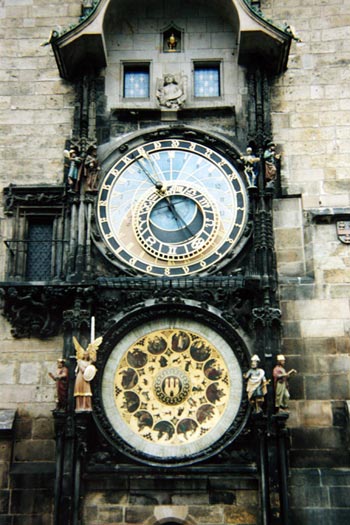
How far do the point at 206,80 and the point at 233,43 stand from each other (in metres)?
0.77

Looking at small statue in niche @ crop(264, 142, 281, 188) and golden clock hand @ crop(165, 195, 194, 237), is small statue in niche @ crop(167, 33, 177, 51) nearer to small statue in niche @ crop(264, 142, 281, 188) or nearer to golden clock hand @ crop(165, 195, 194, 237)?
small statue in niche @ crop(264, 142, 281, 188)

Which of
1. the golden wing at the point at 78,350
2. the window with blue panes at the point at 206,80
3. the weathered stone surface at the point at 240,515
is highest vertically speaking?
the window with blue panes at the point at 206,80

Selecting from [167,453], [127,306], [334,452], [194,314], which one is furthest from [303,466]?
[127,306]

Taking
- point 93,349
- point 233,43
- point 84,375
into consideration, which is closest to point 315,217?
point 233,43

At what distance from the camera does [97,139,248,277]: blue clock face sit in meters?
12.2

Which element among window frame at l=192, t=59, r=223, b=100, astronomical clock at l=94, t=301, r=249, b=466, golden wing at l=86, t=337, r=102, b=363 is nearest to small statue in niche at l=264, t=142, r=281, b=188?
window frame at l=192, t=59, r=223, b=100

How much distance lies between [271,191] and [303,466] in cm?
399

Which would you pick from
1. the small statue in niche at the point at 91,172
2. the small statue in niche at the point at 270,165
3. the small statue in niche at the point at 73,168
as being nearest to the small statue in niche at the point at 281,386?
the small statue in niche at the point at 270,165

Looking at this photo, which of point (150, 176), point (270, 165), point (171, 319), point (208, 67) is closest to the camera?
point (171, 319)

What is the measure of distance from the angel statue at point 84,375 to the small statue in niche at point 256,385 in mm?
2075

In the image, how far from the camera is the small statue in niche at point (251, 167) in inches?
485

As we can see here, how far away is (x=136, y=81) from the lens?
44.1 feet

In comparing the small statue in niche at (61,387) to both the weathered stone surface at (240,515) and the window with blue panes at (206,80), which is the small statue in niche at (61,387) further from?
the window with blue panes at (206,80)

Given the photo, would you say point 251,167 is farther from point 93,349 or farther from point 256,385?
point 93,349
